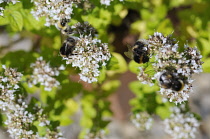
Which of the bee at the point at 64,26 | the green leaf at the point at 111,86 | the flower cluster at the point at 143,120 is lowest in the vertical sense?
the flower cluster at the point at 143,120

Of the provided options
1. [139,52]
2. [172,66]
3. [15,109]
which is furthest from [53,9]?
[172,66]

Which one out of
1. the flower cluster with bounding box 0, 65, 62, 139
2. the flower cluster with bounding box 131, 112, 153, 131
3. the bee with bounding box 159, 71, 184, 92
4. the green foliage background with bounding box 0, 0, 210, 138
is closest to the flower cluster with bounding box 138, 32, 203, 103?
the bee with bounding box 159, 71, 184, 92

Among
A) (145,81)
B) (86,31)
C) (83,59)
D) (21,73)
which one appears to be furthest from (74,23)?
(145,81)

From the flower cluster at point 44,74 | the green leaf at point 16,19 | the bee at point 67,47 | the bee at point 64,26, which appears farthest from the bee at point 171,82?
the green leaf at point 16,19

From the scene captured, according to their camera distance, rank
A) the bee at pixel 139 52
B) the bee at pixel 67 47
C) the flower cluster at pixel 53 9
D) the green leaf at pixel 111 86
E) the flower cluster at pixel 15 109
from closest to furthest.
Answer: the bee at pixel 139 52, the bee at pixel 67 47, the flower cluster at pixel 53 9, the flower cluster at pixel 15 109, the green leaf at pixel 111 86

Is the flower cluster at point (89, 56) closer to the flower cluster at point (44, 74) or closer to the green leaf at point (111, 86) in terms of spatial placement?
the flower cluster at point (44, 74)

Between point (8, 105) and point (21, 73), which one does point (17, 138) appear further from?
point (21, 73)

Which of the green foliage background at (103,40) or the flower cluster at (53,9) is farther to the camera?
the green foliage background at (103,40)
